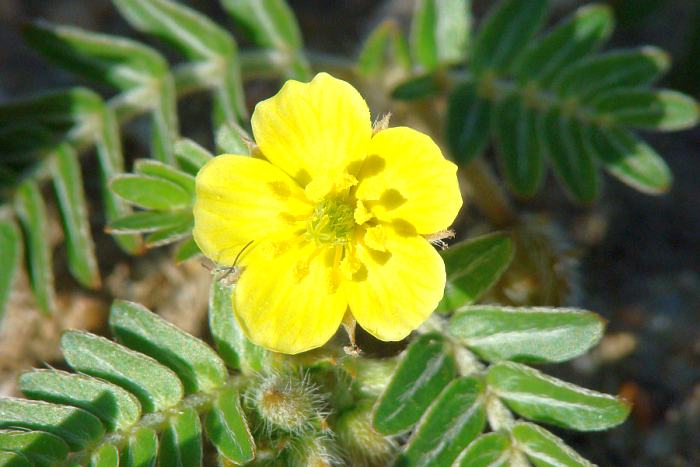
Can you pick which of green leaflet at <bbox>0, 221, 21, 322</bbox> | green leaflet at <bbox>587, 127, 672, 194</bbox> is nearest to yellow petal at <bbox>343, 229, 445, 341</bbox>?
green leaflet at <bbox>587, 127, 672, 194</bbox>

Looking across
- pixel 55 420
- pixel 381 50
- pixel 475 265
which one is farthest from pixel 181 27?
pixel 55 420

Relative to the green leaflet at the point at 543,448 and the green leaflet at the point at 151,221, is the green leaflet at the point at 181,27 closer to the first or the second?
the green leaflet at the point at 151,221

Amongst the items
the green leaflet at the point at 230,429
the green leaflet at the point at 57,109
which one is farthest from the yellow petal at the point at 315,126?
the green leaflet at the point at 57,109

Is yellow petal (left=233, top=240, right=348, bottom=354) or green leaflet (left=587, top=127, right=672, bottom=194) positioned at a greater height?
yellow petal (left=233, top=240, right=348, bottom=354)

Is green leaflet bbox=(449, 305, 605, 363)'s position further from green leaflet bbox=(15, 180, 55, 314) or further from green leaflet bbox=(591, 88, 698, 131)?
green leaflet bbox=(15, 180, 55, 314)

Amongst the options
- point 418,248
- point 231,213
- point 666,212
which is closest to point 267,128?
point 231,213

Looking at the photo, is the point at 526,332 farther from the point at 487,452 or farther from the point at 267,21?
the point at 267,21
